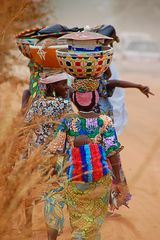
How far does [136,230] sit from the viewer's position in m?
6.17

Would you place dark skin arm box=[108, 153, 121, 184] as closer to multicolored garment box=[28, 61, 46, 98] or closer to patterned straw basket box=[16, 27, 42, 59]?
multicolored garment box=[28, 61, 46, 98]

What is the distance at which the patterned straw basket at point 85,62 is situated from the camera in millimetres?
4176

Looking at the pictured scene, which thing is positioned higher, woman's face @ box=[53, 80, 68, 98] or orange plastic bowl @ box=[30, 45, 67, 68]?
orange plastic bowl @ box=[30, 45, 67, 68]

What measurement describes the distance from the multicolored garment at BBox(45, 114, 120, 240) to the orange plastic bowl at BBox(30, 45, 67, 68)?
1.17 m

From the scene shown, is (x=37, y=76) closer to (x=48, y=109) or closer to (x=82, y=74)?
(x=48, y=109)

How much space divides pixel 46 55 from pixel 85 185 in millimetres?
1579

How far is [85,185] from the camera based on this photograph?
4227 millimetres

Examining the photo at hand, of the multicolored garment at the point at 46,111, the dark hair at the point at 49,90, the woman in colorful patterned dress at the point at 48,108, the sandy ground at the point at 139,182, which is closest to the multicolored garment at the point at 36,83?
the dark hair at the point at 49,90

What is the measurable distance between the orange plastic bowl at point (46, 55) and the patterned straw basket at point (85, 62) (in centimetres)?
97

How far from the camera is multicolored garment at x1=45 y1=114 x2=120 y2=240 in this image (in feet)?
13.9

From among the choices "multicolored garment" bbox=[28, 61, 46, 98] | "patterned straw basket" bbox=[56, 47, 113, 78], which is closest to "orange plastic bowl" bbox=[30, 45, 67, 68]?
"multicolored garment" bbox=[28, 61, 46, 98]

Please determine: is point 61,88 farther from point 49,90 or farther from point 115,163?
point 115,163

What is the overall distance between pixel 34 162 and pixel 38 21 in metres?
10.6

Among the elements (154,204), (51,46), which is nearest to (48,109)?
(51,46)
